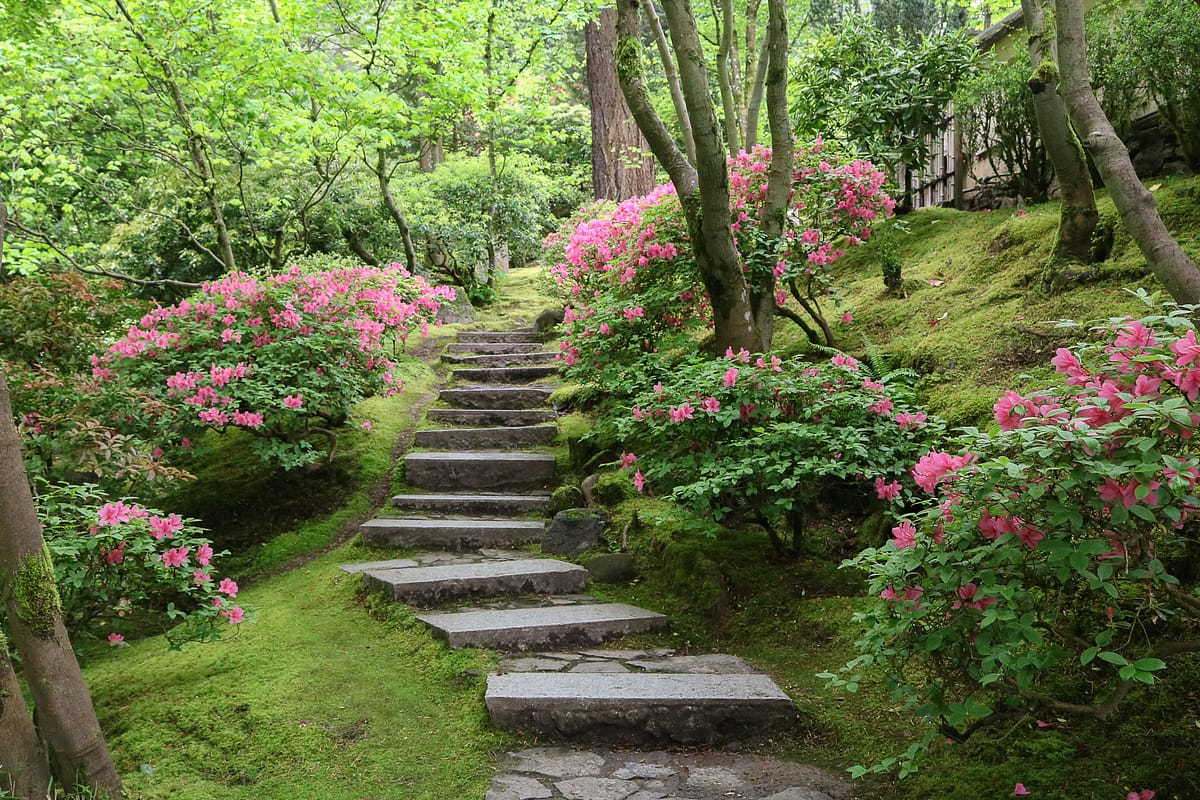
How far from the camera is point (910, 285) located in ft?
20.5

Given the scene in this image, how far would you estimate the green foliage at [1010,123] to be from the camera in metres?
6.47

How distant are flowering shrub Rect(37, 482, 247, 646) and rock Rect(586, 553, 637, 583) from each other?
2.08 m

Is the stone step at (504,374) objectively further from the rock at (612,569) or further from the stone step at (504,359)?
the rock at (612,569)

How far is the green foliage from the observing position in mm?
6473

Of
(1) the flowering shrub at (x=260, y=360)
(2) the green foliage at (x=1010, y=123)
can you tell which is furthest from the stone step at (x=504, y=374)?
(2) the green foliage at (x=1010, y=123)

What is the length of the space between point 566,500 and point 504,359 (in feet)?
13.5

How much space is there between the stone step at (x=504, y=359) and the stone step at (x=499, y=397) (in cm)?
114

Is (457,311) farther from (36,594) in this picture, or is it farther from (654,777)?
(654,777)

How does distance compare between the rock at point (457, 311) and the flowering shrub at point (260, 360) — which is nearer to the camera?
the flowering shrub at point (260, 360)

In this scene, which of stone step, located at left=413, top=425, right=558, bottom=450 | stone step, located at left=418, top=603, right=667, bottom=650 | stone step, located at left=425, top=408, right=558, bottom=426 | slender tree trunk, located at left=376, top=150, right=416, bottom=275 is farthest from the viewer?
slender tree trunk, located at left=376, top=150, right=416, bottom=275

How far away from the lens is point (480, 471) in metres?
6.67

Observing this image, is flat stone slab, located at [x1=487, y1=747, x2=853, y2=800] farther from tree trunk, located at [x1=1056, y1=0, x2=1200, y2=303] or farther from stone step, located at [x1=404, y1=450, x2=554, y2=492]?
stone step, located at [x1=404, y1=450, x2=554, y2=492]

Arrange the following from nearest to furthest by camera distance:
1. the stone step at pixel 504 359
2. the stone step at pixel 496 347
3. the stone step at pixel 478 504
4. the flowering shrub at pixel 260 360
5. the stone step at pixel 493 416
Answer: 1. the flowering shrub at pixel 260 360
2. the stone step at pixel 478 504
3. the stone step at pixel 493 416
4. the stone step at pixel 504 359
5. the stone step at pixel 496 347

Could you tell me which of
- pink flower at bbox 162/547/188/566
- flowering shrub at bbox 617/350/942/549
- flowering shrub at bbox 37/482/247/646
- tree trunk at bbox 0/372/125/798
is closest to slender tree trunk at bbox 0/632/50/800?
tree trunk at bbox 0/372/125/798
